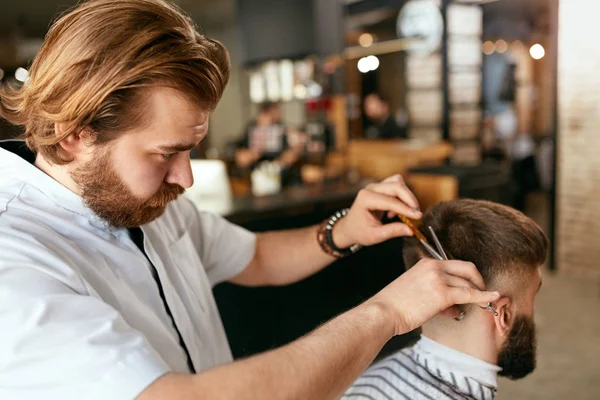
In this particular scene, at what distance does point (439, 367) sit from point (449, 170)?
2.96 m

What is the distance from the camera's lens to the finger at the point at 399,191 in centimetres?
125

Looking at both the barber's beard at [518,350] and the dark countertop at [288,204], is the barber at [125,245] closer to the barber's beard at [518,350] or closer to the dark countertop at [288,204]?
the barber's beard at [518,350]

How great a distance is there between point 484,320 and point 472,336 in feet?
0.15

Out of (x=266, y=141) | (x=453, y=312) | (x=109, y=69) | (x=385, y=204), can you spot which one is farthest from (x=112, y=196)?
(x=266, y=141)

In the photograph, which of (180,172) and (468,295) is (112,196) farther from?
(468,295)

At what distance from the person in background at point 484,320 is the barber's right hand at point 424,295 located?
0.84ft

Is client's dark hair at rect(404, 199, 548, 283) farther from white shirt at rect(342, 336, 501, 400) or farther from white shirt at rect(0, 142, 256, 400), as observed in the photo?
white shirt at rect(0, 142, 256, 400)

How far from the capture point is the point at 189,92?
1.00m

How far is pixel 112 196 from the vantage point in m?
1.06

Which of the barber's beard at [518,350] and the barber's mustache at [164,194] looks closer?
the barber's mustache at [164,194]

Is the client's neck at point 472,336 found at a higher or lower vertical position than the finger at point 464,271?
lower

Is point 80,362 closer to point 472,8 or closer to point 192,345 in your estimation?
point 192,345

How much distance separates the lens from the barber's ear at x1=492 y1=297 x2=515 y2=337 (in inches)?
46.4

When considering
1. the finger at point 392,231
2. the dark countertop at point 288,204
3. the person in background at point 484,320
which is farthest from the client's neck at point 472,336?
the dark countertop at point 288,204
